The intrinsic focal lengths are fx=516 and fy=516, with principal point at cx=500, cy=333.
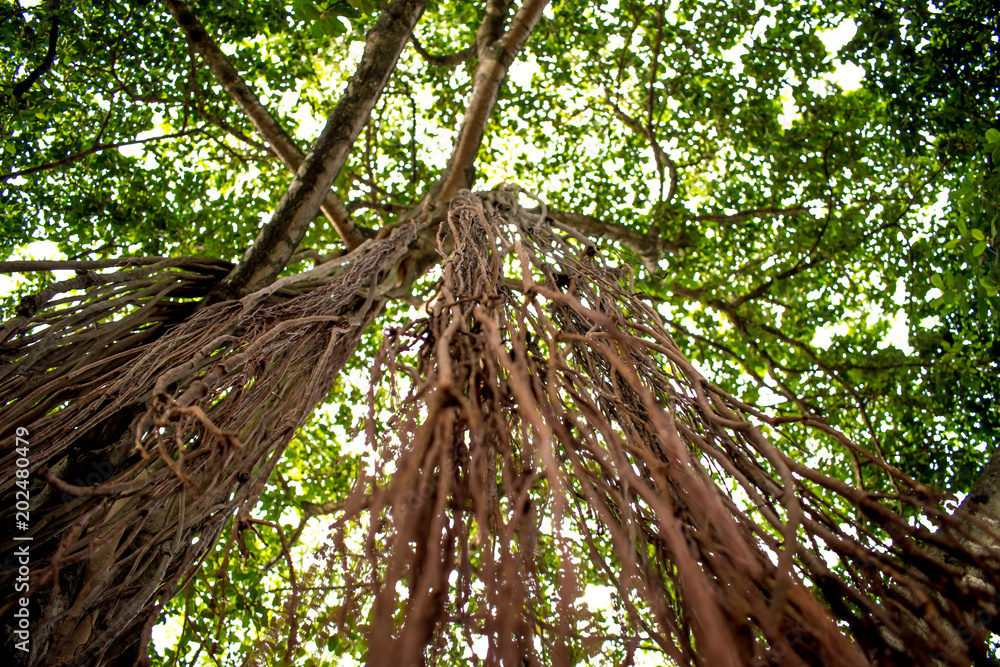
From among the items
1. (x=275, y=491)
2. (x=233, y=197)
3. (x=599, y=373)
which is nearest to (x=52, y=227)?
(x=233, y=197)

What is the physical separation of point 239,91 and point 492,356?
2.25m

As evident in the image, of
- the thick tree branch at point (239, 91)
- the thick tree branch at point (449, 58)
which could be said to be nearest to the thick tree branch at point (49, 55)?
the thick tree branch at point (239, 91)

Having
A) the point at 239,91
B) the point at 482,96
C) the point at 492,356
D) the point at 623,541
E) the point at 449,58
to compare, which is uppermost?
the point at 449,58

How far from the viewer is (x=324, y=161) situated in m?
1.89

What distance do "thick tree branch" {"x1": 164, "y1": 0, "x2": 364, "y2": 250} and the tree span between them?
0.07 ft

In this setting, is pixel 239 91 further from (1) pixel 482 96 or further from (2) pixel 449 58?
(2) pixel 449 58

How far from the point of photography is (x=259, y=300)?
5.10 feet

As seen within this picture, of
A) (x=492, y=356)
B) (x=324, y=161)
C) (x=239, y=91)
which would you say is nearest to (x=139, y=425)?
(x=492, y=356)

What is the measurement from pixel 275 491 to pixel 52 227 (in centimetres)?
199

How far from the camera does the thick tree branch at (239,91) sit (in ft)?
7.15

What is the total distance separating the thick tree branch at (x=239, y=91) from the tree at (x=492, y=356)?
0.07 feet

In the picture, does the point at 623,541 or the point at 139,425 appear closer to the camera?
the point at 623,541

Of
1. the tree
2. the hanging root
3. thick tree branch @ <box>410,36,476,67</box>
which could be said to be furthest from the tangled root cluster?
thick tree branch @ <box>410,36,476,67</box>

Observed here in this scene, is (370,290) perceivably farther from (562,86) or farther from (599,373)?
(562,86)
